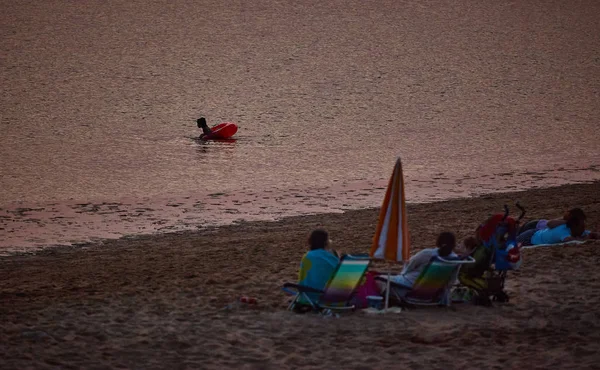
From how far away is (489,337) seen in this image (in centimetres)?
643

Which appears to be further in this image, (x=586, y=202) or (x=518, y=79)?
(x=518, y=79)

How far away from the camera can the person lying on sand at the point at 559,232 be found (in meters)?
8.95

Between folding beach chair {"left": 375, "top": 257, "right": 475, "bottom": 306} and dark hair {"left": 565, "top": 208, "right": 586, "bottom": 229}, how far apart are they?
7.10 feet

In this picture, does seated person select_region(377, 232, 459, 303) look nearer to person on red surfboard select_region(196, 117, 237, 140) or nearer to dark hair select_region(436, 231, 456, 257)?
dark hair select_region(436, 231, 456, 257)

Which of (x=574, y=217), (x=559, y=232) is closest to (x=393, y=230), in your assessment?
(x=574, y=217)

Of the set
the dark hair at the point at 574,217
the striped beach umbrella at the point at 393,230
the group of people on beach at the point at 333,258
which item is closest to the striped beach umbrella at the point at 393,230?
the striped beach umbrella at the point at 393,230

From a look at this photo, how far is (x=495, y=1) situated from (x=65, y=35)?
1944 centimetres

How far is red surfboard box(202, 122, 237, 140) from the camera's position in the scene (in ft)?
75.8

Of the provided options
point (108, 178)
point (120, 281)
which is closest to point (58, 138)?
point (108, 178)

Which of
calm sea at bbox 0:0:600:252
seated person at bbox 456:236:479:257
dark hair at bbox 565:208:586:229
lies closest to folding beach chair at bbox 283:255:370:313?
seated person at bbox 456:236:479:257

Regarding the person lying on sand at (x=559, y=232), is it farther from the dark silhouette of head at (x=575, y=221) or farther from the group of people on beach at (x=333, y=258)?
the group of people on beach at (x=333, y=258)

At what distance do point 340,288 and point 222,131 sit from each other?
649 inches

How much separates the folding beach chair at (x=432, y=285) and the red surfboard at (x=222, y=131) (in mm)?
16217

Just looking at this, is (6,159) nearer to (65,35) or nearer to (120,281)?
(120,281)
